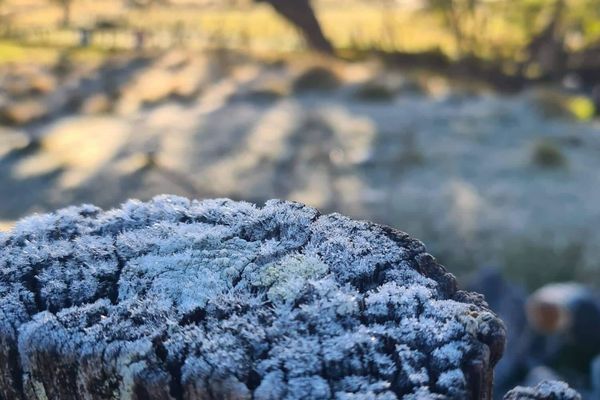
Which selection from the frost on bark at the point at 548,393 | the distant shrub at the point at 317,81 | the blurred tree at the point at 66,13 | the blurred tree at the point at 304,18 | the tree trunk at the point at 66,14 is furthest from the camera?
the tree trunk at the point at 66,14

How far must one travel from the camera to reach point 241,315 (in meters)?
1.47

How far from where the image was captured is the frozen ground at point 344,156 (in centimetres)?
761

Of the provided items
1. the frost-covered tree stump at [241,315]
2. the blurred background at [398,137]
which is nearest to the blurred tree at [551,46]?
the blurred background at [398,137]

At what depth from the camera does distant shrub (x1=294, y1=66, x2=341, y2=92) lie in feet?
42.3

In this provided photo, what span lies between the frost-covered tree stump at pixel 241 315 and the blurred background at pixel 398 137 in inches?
147

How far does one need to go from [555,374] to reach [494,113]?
6.85m

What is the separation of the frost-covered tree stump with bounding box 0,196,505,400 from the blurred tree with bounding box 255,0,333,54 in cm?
1555

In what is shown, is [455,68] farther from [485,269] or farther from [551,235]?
[485,269]

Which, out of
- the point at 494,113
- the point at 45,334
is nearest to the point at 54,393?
the point at 45,334

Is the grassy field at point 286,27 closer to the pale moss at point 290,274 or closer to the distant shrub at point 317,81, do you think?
the distant shrub at point 317,81

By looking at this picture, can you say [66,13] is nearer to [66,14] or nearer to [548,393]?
[66,14]

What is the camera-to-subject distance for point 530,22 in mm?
16969

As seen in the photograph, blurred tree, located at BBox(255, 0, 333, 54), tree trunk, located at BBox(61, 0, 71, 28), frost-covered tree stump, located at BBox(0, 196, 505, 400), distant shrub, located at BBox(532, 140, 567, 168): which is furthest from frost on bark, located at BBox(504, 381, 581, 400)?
tree trunk, located at BBox(61, 0, 71, 28)

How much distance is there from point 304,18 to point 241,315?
16.0 m
